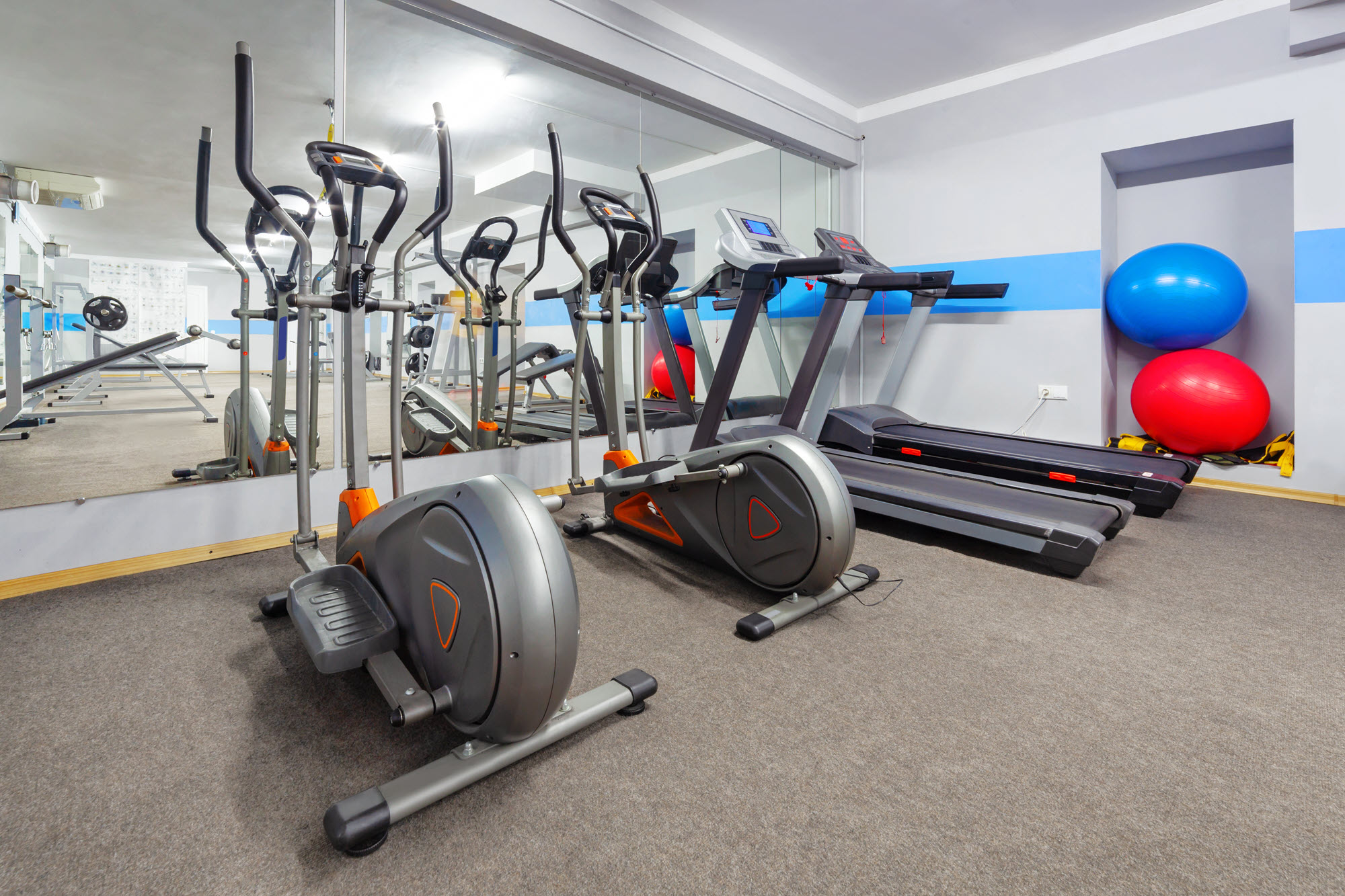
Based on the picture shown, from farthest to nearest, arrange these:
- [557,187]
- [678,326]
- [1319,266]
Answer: [678,326] < [1319,266] < [557,187]

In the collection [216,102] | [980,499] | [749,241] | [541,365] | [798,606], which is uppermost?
[216,102]

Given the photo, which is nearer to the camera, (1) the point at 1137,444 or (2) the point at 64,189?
(2) the point at 64,189

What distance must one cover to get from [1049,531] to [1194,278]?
94.0 inches

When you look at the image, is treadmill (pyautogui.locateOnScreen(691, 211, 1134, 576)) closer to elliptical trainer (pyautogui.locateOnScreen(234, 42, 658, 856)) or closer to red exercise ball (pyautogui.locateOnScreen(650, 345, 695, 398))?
red exercise ball (pyautogui.locateOnScreen(650, 345, 695, 398))

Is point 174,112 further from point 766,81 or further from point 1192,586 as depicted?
point 1192,586

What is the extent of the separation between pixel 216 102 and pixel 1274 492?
212 inches

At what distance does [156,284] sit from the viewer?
2500 millimetres

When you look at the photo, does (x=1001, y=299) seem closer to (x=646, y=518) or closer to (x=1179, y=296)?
(x=1179, y=296)

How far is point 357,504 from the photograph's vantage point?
176 cm

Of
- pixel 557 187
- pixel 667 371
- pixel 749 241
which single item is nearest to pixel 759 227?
pixel 749 241

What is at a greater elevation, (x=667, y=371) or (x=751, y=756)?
(x=667, y=371)

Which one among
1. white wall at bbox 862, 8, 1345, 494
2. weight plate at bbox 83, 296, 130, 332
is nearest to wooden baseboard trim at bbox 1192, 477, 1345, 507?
white wall at bbox 862, 8, 1345, 494

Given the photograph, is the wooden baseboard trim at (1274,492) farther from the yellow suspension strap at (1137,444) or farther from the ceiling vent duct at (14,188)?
the ceiling vent duct at (14,188)

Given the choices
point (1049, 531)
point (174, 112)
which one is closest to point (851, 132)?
point (1049, 531)
